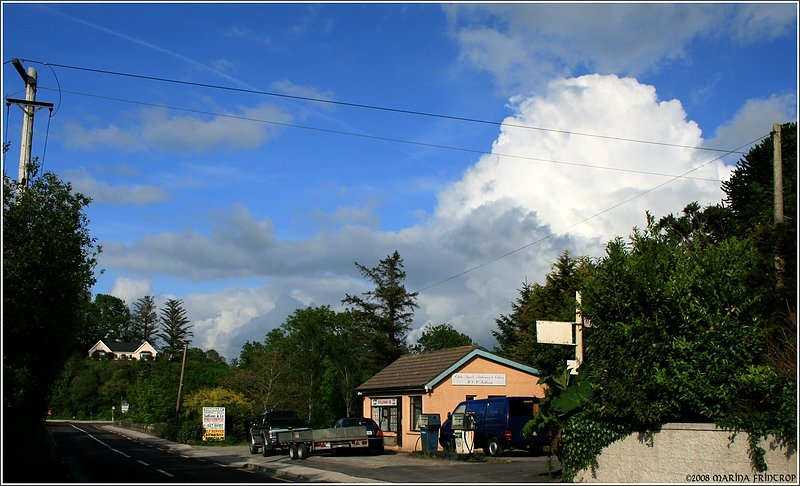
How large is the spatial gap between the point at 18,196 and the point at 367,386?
946 inches

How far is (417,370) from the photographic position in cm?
3612

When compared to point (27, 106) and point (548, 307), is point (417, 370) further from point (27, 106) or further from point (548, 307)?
point (27, 106)

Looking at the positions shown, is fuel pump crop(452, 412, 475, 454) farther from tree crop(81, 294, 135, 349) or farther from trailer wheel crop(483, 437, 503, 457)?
tree crop(81, 294, 135, 349)

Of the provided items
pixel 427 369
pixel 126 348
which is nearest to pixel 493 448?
pixel 427 369

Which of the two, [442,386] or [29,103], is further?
[442,386]

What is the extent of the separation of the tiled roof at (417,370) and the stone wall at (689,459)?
17.2 m

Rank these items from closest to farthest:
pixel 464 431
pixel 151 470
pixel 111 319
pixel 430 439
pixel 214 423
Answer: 1. pixel 151 470
2. pixel 464 431
3. pixel 430 439
4. pixel 214 423
5. pixel 111 319

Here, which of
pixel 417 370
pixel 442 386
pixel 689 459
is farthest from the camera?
pixel 417 370

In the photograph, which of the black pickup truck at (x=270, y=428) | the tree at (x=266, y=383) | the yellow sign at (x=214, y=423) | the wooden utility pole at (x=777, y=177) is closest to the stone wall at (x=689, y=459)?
the wooden utility pole at (x=777, y=177)

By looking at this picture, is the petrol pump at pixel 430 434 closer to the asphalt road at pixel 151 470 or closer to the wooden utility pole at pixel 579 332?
the asphalt road at pixel 151 470

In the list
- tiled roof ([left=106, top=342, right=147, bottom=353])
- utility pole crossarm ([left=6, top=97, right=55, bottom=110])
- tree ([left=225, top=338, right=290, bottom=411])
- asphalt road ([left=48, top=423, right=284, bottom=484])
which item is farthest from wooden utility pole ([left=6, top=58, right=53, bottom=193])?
tiled roof ([left=106, top=342, right=147, bottom=353])

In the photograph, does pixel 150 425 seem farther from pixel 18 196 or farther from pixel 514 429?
pixel 18 196

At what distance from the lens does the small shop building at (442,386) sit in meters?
33.3

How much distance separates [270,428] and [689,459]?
70.9 ft
